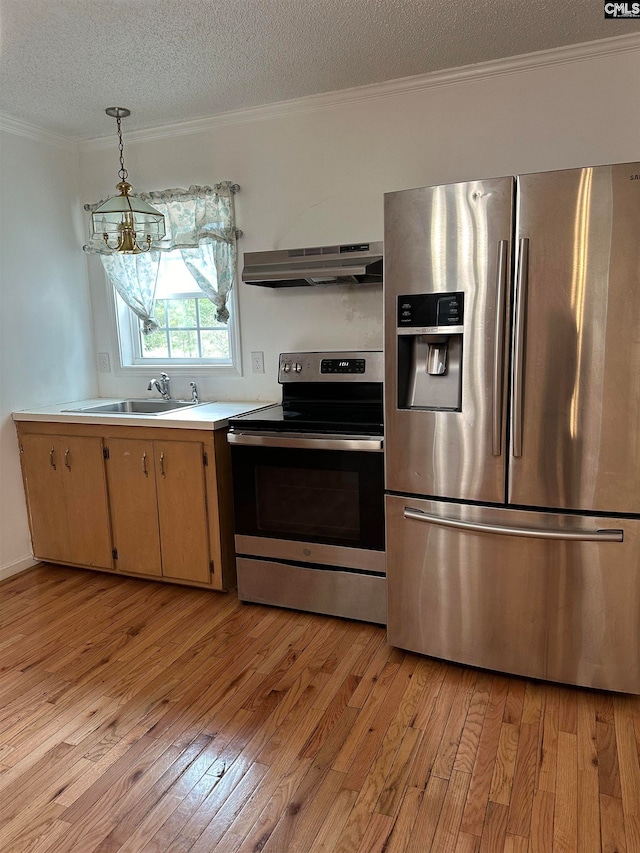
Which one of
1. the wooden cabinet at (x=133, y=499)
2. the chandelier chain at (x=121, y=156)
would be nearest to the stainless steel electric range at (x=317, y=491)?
the wooden cabinet at (x=133, y=499)

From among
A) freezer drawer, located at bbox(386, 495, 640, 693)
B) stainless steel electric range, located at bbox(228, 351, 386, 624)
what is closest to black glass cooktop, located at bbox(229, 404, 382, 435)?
stainless steel electric range, located at bbox(228, 351, 386, 624)

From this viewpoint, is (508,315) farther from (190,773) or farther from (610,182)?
(190,773)

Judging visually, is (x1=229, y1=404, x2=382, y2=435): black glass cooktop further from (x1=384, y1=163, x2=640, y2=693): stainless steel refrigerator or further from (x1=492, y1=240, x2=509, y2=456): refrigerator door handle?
Answer: (x1=492, y1=240, x2=509, y2=456): refrigerator door handle

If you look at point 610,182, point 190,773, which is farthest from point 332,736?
point 610,182

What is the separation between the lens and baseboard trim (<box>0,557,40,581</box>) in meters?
3.27

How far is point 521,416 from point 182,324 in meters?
2.28

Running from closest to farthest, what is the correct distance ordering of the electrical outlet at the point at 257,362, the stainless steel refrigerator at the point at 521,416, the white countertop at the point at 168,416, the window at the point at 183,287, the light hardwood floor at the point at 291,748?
the light hardwood floor at the point at 291,748
the stainless steel refrigerator at the point at 521,416
the white countertop at the point at 168,416
the window at the point at 183,287
the electrical outlet at the point at 257,362

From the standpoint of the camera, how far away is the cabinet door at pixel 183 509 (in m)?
2.88

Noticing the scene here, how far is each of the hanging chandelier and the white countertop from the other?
2.65 feet

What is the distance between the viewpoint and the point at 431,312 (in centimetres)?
213

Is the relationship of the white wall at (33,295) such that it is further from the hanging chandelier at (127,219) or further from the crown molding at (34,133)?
the hanging chandelier at (127,219)

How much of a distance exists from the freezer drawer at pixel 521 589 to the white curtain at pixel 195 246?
1.65 metres

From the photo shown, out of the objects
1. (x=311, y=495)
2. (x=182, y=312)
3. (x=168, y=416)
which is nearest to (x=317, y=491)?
(x=311, y=495)

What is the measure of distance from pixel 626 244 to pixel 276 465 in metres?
1.61
